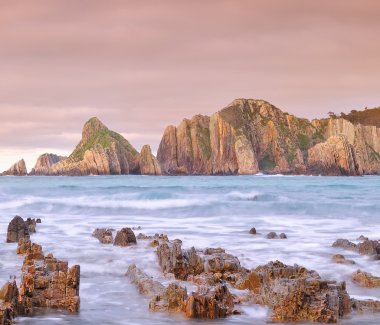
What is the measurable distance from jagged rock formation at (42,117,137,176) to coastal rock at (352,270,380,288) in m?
166

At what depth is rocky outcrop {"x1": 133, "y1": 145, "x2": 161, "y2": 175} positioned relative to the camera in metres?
183

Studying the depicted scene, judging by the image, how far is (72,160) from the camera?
191125mm

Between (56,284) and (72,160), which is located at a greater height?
(72,160)

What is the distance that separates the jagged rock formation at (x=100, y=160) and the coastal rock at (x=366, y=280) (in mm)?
166367

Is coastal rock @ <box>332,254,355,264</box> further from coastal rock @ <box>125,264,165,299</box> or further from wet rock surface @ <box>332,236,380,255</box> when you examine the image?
coastal rock @ <box>125,264,165,299</box>

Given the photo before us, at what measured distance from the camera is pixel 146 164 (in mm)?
185375

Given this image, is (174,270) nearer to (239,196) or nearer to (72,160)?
(239,196)

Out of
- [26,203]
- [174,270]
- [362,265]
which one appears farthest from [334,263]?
[26,203]

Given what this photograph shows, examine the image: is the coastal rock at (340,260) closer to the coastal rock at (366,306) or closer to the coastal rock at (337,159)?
the coastal rock at (366,306)

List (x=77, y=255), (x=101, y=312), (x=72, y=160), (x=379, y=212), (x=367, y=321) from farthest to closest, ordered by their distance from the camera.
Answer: (x=72, y=160) < (x=379, y=212) < (x=77, y=255) < (x=101, y=312) < (x=367, y=321)

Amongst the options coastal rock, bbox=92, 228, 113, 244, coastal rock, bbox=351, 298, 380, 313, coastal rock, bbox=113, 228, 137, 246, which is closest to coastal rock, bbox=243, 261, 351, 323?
coastal rock, bbox=351, 298, 380, 313

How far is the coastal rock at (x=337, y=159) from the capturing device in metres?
158

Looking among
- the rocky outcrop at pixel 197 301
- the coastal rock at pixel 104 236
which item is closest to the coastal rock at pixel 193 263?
the rocky outcrop at pixel 197 301

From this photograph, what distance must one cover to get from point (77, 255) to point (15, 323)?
7777mm
